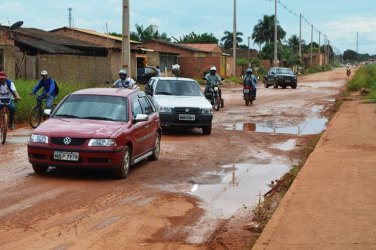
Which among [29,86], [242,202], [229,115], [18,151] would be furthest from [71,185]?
[229,115]

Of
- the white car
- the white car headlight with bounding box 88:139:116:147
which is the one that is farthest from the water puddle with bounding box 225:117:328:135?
the white car headlight with bounding box 88:139:116:147

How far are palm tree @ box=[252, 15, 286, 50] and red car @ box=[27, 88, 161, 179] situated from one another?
4486 inches

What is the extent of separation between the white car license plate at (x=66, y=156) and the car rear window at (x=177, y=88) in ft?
27.9

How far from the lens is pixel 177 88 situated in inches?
727

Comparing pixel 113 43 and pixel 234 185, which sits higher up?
pixel 113 43

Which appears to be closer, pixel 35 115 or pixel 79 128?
pixel 79 128

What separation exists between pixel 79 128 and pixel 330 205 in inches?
170

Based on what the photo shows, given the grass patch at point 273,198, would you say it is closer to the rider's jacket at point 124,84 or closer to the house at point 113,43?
the rider's jacket at point 124,84

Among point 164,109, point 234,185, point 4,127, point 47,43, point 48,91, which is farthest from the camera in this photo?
point 47,43

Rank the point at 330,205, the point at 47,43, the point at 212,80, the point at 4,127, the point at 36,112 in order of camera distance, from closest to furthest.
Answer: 1. the point at 330,205
2. the point at 4,127
3. the point at 36,112
4. the point at 212,80
5. the point at 47,43

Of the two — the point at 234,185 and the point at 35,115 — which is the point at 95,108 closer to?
the point at 234,185

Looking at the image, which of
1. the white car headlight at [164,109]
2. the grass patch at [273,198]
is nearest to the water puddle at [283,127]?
the white car headlight at [164,109]

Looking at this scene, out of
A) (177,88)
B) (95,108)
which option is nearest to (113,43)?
(177,88)

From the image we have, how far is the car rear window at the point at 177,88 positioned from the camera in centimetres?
1830
